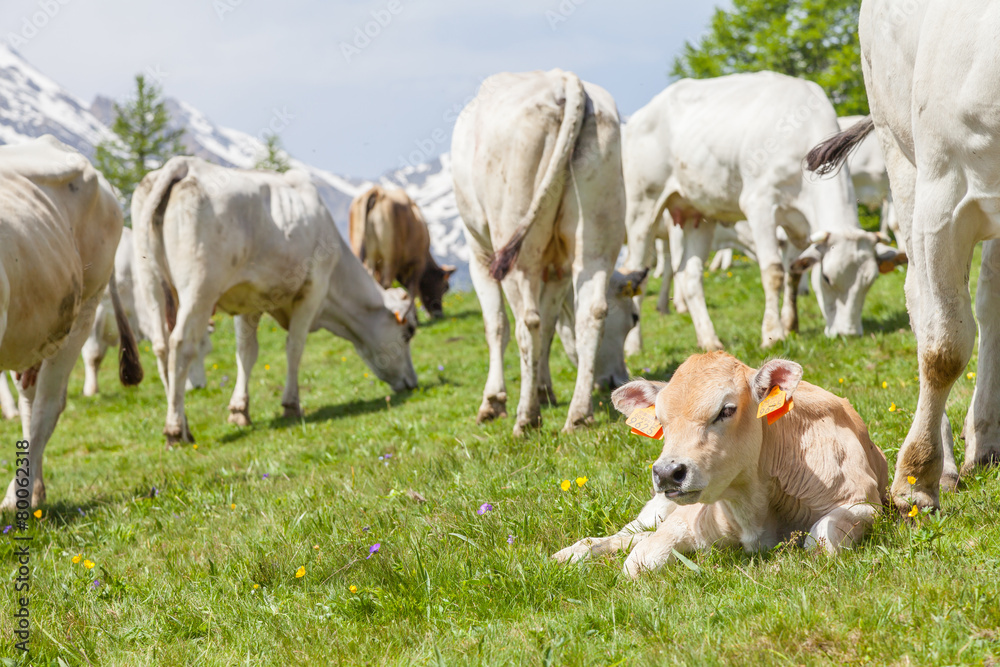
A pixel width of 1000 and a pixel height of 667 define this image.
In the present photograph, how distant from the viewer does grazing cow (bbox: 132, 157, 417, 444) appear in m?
9.84

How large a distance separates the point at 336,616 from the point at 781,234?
41.7ft

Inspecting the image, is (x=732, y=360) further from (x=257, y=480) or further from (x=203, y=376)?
(x=203, y=376)

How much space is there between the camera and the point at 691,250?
1244 centimetres

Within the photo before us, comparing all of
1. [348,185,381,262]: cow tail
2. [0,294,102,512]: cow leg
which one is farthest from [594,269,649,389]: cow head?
[348,185,381,262]: cow tail

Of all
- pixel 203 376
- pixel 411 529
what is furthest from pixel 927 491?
pixel 203 376

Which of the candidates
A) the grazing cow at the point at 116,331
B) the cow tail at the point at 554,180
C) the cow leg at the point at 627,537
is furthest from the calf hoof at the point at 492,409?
the grazing cow at the point at 116,331

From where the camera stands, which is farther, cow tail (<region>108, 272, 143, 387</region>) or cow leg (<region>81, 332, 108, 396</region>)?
cow leg (<region>81, 332, 108, 396</region>)

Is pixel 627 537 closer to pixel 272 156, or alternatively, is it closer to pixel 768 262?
pixel 768 262

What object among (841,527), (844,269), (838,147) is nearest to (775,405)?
(841,527)

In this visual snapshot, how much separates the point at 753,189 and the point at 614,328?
296 cm

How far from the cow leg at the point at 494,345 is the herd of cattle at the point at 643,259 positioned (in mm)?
22

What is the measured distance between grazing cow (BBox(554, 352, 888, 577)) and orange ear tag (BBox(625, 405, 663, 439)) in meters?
0.04

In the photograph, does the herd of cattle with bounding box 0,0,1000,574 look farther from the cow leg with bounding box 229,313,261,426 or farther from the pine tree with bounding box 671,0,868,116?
the pine tree with bounding box 671,0,868,116

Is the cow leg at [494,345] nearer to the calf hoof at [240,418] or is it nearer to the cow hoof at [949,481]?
the calf hoof at [240,418]
